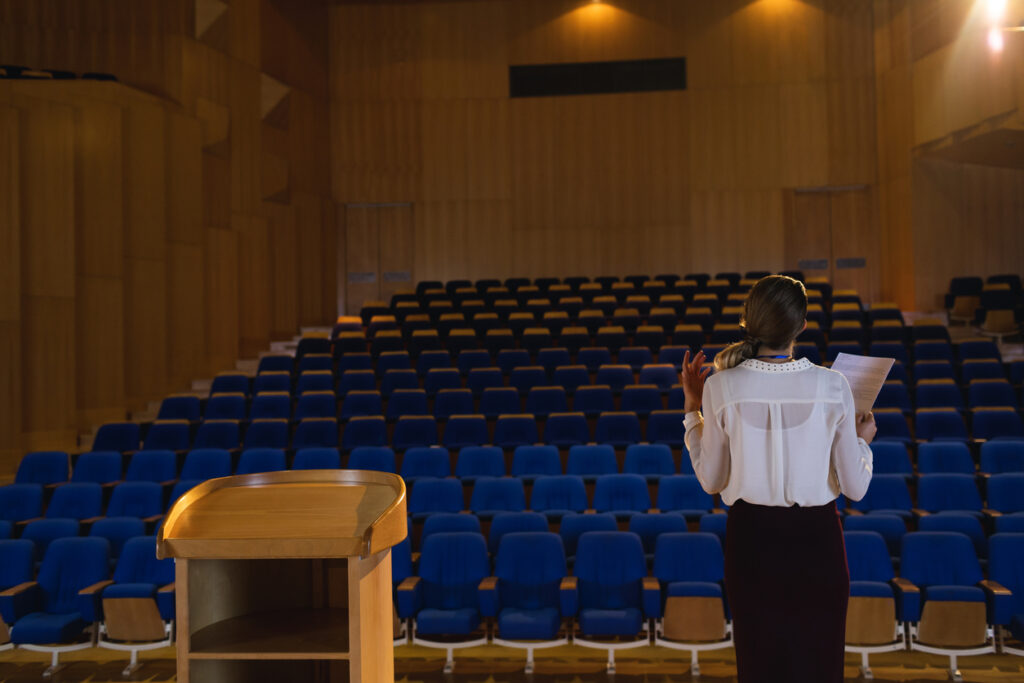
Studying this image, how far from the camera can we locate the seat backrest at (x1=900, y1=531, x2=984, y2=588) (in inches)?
141

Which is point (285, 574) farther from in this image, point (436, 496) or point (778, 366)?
point (436, 496)

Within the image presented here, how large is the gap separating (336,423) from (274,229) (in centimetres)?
438

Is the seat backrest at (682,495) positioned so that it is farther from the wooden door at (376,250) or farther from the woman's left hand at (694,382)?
the wooden door at (376,250)

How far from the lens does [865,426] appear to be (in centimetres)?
134

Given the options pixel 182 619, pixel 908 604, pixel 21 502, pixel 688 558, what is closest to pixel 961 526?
pixel 908 604

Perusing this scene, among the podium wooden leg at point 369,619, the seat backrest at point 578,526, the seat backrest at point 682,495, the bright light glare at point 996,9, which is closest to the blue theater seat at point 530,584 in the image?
the seat backrest at point 578,526

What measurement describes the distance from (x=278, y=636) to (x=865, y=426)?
3.50 ft

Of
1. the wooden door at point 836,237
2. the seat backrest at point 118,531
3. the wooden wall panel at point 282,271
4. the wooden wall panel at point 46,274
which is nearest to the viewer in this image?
the seat backrest at point 118,531

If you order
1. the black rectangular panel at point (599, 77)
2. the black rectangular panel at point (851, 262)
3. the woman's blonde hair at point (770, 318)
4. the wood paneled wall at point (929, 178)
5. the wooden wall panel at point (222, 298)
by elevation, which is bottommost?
the woman's blonde hair at point (770, 318)

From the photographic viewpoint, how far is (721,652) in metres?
3.76

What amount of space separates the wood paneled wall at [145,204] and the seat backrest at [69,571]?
84.5 inches

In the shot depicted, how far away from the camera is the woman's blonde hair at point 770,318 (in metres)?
1.30

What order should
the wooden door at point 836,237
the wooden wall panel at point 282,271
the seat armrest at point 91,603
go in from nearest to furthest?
the seat armrest at point 91,603 < the wooden wall panel at point 282,271 < the wooden door at point 836,237

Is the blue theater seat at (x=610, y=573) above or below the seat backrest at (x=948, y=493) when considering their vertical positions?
below
